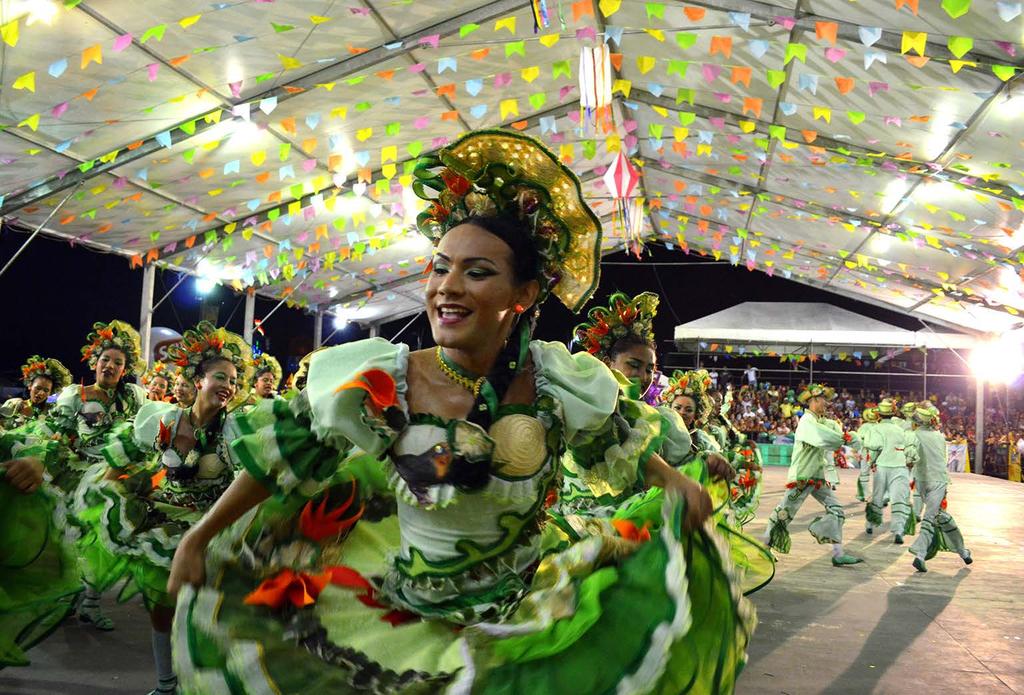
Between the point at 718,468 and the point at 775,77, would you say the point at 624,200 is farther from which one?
the point at 718,468

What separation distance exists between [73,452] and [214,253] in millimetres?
8140

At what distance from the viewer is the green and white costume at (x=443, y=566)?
1.71m

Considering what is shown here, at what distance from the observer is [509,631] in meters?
1.77

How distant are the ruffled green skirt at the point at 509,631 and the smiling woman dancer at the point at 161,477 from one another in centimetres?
268

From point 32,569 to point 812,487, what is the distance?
7986 millimetres

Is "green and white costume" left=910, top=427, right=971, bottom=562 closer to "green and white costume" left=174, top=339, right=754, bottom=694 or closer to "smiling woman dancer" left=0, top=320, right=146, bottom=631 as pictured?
"green and white costume" left=174, top=339, right=754, bottom=694

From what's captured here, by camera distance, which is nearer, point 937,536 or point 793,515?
point 937,536

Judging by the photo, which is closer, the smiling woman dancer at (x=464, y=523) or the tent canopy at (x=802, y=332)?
the smiling woman dancer at (x=464, y=523)

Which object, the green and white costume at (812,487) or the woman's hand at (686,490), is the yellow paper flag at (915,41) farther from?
the woman's hand at (686,490)

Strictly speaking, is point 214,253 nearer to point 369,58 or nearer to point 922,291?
point 369,58

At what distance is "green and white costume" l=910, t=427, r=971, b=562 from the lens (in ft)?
28.7

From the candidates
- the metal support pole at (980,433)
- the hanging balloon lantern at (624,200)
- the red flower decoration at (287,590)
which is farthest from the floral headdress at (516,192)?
the metal support pole at (980,433)

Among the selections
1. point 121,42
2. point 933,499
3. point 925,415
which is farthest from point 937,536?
point 121,42

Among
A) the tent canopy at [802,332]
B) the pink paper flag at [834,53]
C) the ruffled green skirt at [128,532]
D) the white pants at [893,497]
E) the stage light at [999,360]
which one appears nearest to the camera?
the ruffled green skirt at [128,532]
